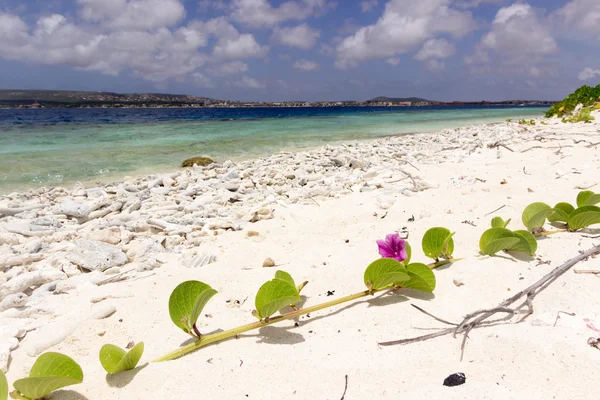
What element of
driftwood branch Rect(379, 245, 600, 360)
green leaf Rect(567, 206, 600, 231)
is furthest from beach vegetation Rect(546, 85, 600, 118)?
driftwood branch Rect(379, 245, 600, 360)

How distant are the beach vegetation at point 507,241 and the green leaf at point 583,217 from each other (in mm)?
395

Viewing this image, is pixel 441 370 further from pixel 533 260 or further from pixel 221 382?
pixel 533 260

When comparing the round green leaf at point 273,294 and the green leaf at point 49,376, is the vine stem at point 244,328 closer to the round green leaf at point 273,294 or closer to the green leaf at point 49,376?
the round green leaf at point 273,294

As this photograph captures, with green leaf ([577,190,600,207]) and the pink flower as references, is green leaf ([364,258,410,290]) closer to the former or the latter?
the pink flower

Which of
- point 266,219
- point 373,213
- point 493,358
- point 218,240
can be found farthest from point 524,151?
point 493,358

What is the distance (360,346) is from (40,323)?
59.4 inches

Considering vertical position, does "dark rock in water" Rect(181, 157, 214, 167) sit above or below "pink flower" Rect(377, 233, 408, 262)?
below

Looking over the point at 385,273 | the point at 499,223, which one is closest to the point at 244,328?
the point at 385,273

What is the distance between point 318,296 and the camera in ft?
5.53

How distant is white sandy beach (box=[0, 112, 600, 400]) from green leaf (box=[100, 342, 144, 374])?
0.05 m

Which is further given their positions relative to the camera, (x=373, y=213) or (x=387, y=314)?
(x=373, y=213)

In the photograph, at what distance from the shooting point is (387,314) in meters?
1.46

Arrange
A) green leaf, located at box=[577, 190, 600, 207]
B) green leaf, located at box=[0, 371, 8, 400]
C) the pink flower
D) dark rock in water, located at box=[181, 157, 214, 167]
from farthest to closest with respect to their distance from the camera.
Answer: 1. dark rock in water, located at box=[181, 157, 214, 167]
2. green leaf, located at box=[577, 190, 600, 207]
3. the pink flower
4. green leaf, located at box=[0, 371, 8, 400]

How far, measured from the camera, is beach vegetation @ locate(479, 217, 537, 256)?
1.72 meters
